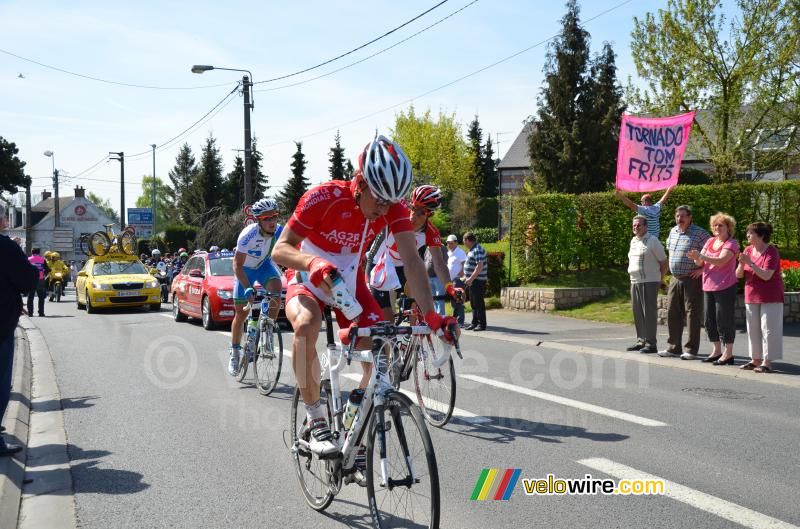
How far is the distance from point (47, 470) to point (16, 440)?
2.49 ft

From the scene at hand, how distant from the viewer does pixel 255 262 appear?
8.54 meters

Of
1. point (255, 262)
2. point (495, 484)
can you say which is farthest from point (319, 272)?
point (255, 262)

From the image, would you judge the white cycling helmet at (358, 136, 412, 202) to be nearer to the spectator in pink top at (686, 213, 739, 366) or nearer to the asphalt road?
the asphalt road

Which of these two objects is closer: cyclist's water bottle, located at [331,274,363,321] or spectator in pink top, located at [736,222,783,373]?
cyclist's water bottle, located at [331,274,363,321]

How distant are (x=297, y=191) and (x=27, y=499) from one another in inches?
2531

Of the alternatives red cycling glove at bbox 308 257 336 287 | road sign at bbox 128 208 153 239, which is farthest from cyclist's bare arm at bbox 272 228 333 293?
road sign at bbox 128 208 153 239

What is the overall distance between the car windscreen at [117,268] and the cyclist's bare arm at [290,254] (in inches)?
778

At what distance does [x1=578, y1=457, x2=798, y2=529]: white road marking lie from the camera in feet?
13.6

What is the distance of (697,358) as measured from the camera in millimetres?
10445

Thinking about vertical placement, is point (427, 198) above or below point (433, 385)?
above

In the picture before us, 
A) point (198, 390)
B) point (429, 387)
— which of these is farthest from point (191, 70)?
point (429, 387)

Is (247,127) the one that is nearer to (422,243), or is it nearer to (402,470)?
(422,243)

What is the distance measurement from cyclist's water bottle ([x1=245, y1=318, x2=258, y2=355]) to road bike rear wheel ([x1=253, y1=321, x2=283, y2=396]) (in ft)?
0.29

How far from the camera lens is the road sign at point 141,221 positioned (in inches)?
2259
